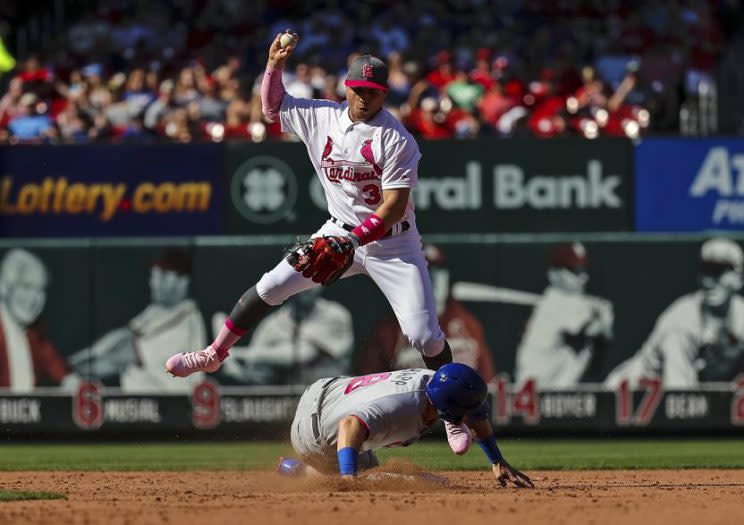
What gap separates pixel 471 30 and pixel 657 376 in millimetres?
5375

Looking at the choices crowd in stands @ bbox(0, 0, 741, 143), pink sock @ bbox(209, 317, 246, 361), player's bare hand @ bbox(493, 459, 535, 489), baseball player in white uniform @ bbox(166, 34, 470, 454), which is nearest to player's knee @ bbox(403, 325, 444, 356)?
baseball player in white uniform @ bbox(166, 34, 470, 454)

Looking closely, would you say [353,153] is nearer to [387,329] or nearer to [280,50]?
[280,50]

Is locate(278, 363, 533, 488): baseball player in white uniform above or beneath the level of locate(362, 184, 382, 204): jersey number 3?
beneath

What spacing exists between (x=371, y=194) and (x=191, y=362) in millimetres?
1542

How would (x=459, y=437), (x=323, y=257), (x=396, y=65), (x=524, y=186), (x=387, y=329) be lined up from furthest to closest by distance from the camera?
(x=396, y=65)
(x=524, y=186)
(x=387, y=329)
(x=323, y=257)
(x=459, y=437)

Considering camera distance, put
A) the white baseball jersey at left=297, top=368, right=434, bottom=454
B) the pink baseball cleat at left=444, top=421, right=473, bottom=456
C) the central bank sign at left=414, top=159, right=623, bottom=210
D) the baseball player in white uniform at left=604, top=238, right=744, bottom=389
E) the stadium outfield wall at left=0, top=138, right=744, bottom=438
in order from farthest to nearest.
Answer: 1. the central bank sign at left=414, top=159, right=623, bottom=210
2. the stadium outfield wall at left=0, top=138, right=744, bottom=438
3. the baseball player in white uniform at left=604, top=238, right=744, bottom=389
4. the pink baseball cleat at left=444, top=421, right=473, bottom=456
5. the white baseball jersey at left=297, top=368, right=434, bottom=454

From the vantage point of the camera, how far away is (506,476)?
894 cm

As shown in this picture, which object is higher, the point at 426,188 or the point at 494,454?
the point at 426,188

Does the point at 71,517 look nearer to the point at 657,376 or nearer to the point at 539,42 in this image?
the point at 657,376

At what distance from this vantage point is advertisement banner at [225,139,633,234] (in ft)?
53.1

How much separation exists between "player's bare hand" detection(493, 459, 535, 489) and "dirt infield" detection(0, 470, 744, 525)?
78mm

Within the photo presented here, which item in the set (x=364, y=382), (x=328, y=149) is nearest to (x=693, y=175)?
(x=328, y=149)

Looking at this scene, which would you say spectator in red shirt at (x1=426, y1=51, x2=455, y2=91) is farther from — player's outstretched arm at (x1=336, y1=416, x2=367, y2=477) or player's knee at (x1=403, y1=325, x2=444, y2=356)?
player's outstretched arm at (x1=336, y1=416, x2=367, y2=477)

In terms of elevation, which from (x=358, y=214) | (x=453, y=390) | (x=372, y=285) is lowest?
(x=453, y=390)
